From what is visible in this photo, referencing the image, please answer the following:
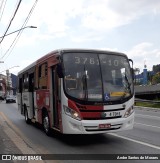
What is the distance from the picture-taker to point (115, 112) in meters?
11.2

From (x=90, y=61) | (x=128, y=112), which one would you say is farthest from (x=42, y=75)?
(x=128, y=112)

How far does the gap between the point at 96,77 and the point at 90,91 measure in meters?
0.51

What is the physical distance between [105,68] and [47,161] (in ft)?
12.5

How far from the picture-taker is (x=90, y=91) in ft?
36.2

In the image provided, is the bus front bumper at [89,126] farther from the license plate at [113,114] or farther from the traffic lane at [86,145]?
the traffic lane at [86,145]

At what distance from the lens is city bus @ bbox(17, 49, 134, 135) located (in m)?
10.8

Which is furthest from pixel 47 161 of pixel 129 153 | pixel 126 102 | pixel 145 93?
pixel 145 93

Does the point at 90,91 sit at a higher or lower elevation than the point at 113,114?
→ higher

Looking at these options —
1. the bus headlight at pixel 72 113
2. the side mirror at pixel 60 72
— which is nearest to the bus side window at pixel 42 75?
the side mirror at pixel 60 72

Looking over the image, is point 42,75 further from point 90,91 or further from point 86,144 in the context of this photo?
point 86,144

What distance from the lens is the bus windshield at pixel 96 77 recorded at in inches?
434

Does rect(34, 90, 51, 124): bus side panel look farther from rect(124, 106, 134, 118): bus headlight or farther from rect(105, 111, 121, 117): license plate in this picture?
rect(124, 106, 134, 118): bus headlight

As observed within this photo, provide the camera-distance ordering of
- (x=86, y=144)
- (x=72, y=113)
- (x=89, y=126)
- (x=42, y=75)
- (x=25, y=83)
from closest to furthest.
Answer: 1. (x=89, y=126)
2. (x=72, y=113)
3. (x=86, y=144)
4. (x=42, y=75)
5. (x=25, y=83)

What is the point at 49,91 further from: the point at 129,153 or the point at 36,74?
the point at 129,153
